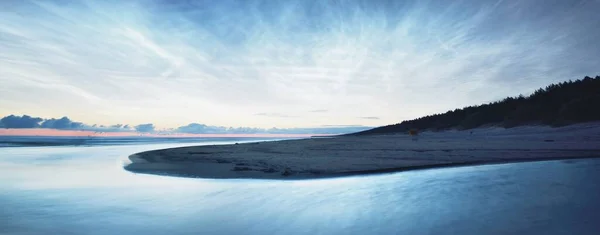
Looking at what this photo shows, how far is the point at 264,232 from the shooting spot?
4.55m

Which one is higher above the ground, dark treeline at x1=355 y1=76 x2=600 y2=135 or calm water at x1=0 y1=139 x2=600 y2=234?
dark treeline at x1=355 y1=76 x2=600 y2=135

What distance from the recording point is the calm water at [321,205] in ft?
15.2

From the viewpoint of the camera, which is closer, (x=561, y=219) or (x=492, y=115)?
(x=561, y=219)

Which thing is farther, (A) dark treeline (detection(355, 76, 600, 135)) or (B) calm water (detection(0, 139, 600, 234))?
(A) dark treeline (detection(355, 76, 600, 135))

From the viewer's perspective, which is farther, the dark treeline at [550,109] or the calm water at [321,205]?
the dark treeline at [550,109]

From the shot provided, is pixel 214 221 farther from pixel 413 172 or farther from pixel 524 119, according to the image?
pixel 524 119

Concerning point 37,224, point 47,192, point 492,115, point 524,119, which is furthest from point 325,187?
point 492,115

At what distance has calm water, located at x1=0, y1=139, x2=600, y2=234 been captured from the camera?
15.2ft

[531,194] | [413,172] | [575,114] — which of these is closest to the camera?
[531,194]

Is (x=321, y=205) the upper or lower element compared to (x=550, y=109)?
lower

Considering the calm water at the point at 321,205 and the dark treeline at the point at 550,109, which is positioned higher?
the dark treeline at the point at 550,109

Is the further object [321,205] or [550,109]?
[550,109]

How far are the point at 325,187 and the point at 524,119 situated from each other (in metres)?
34.1

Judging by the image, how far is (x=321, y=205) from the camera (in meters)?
5.83
